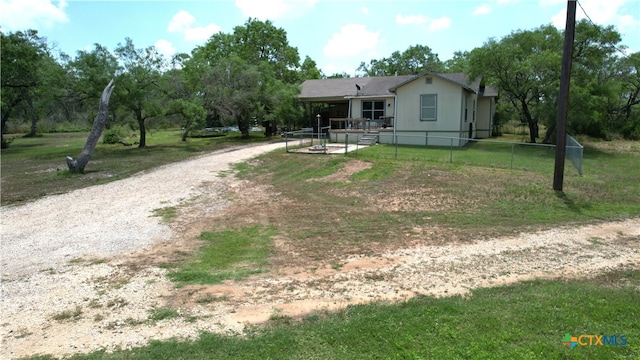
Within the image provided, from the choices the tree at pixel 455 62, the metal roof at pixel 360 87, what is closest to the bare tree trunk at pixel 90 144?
the metal roof at pixel 360 87

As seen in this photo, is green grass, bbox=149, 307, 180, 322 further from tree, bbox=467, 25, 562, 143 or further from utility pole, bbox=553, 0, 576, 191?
tree, bbox=467, 25, 562, 143

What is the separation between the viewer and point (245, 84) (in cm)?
2802

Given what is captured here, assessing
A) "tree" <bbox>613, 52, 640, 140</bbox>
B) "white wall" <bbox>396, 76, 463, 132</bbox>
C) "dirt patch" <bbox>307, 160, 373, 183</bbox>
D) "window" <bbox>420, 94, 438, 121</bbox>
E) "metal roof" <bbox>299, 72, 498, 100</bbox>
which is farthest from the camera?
"metal roof" <bbox>299, 72, 498, 100</bbox>

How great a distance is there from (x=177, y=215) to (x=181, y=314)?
5359 millimetres

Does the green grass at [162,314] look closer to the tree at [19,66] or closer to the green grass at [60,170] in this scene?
the green grass at [60,170]

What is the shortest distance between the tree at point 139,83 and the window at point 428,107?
15.4m

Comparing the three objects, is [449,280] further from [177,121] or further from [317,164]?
[177,121]

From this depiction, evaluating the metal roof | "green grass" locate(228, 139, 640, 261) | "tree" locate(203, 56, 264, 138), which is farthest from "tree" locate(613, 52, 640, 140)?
"tree" locate(203, 56, 264, 138)

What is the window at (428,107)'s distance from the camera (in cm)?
2377

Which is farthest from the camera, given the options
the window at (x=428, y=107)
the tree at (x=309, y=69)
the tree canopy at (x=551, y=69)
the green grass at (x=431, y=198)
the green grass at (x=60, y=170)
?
the tree at (x=309, y=69)

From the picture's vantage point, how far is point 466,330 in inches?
158

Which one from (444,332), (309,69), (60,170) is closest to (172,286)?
(444,332)

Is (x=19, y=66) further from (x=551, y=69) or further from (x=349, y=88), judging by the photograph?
(x=551, y=69)

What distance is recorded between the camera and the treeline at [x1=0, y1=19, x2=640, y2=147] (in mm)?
22062
